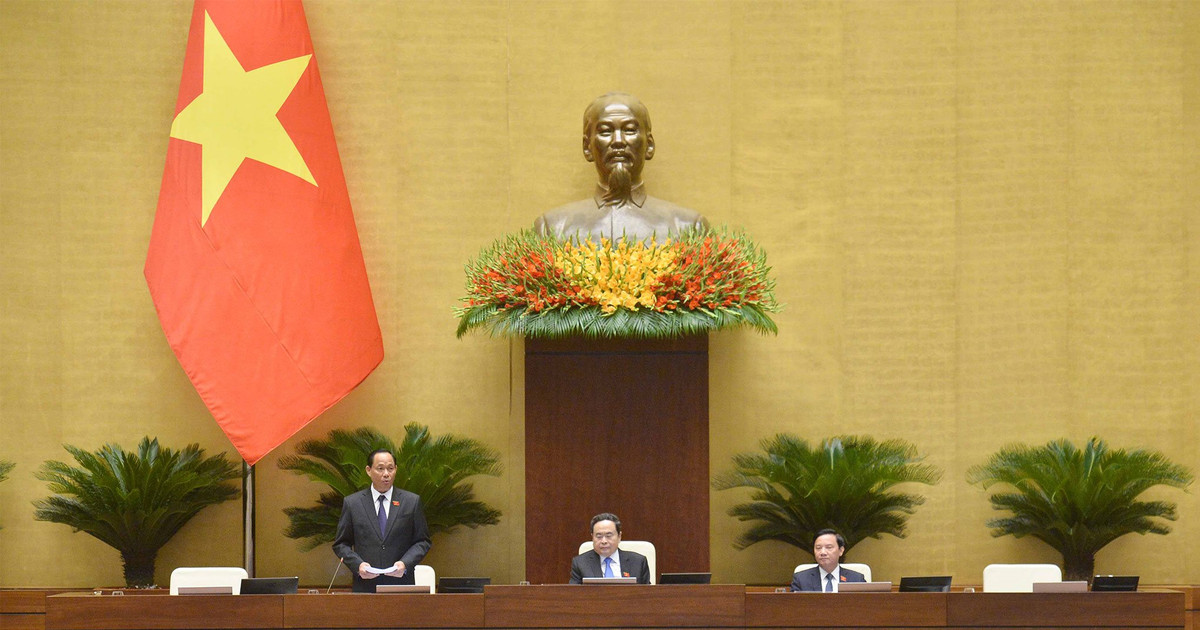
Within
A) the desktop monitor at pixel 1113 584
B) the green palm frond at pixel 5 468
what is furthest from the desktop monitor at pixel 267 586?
the desktop monitor at pixel 1113 584

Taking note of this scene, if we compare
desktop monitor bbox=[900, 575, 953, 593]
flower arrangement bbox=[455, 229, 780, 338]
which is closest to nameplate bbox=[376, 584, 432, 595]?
flower arrangement bbox=[455, 229, 780, 338]

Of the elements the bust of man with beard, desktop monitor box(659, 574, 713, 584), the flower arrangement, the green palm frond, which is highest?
the bust of man with beard

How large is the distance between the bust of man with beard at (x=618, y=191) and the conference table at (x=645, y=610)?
2692 mm

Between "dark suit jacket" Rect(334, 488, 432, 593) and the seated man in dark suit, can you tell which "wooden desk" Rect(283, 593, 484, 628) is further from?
the seated man in dark suit

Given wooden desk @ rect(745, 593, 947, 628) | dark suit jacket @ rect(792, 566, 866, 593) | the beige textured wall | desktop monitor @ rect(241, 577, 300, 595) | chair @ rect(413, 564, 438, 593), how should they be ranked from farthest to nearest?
the beige textured wall, chair @ rect(413, 564, 438, 593), dark suit jacket @ rect(792, 566, 866, 593), desktop monitor @ rect(241, 577, 300, 595), wooden desk @ rect(745, 593, 947, 628)

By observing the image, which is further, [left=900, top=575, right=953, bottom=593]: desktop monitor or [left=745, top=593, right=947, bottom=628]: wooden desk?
[left=900, top=575, right=953, bottom=593]: desktop monitor

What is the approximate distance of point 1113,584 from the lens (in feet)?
17.9

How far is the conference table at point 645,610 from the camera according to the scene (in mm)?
5164

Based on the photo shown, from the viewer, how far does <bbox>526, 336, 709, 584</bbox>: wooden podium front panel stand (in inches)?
272

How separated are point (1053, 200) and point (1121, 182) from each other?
1.46 feet

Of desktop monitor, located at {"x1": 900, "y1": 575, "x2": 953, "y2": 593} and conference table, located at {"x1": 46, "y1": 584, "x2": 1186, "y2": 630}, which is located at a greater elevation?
desktop monitor, located at {"x1": 900, "y1": 575, "x2": 953, "y2": 593}

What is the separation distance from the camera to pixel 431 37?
8.17 m

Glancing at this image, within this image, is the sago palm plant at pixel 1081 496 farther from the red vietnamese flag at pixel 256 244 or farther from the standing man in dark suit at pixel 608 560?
the red vietnamese flag at pixel 256 244

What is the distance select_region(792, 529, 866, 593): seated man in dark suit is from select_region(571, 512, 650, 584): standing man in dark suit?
2.48 feet
